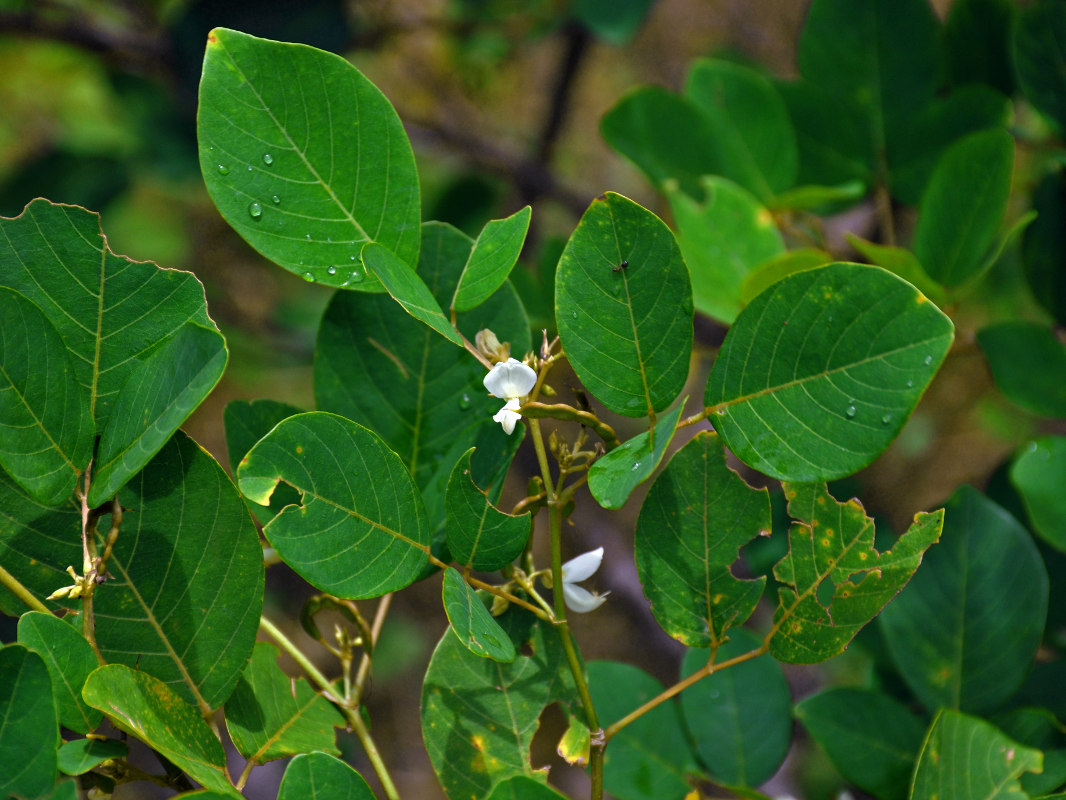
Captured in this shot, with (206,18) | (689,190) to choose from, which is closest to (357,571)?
(689,190)

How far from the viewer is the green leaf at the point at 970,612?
643mm

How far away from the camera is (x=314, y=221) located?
0.46m

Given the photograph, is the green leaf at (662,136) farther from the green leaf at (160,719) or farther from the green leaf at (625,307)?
the green leaf at (160,719)

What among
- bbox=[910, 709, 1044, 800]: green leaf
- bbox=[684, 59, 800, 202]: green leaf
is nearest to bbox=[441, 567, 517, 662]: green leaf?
bbox=[910, 709, 1044, 800]: green leaf

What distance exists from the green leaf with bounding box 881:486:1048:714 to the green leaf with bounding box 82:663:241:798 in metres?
0.51

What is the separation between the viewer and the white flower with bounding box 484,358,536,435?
42cm

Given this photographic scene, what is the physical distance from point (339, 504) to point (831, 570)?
276 millimetres

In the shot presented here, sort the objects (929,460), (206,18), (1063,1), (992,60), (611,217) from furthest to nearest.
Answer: (929,460)
(206,18)
(992,60)
(1063,1)
(611,217)

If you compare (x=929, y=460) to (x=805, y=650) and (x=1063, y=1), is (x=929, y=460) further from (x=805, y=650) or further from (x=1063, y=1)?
(x=805, y=650)

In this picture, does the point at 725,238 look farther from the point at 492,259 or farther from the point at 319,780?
the point at 319,780

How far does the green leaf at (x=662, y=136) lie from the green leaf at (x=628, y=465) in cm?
56

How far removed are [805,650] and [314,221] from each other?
0.37 meters

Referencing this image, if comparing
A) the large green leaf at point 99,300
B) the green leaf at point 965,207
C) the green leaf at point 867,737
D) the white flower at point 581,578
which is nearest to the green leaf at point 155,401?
the large green leaf at point 99,300

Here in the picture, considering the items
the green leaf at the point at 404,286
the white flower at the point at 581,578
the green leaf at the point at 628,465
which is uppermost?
the green leaf at the point at 404,286
